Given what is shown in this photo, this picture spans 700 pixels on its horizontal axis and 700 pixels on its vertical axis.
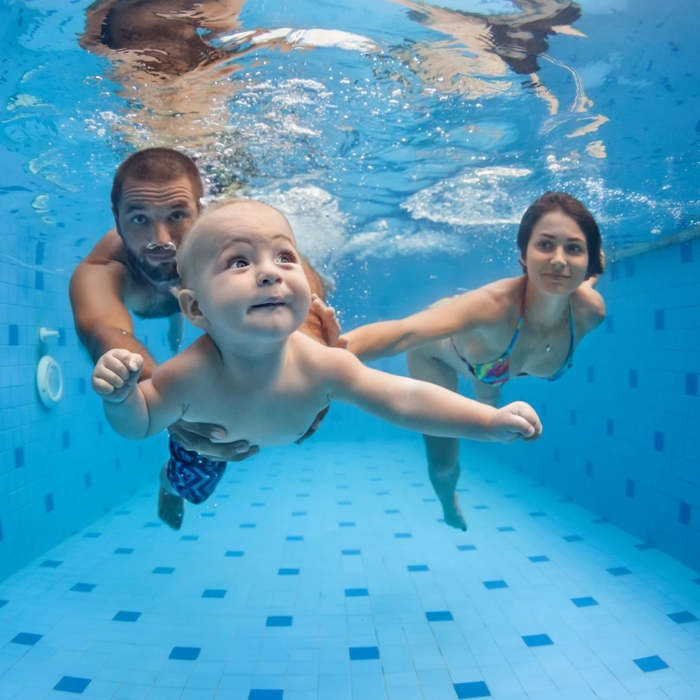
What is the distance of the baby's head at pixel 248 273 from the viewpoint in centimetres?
214

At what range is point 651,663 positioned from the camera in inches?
205

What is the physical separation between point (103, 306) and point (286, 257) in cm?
170

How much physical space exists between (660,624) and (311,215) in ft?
32.5

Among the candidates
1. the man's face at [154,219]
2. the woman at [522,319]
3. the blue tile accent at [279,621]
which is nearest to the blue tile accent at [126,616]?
the blue tile accent at [279,621]

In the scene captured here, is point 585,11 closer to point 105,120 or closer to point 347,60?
point 347,60

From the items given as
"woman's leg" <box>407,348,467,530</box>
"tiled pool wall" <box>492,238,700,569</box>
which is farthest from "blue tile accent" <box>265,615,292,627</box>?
"tiled pool wall" <box>492,238,700,569</box>

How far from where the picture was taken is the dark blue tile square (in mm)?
5996

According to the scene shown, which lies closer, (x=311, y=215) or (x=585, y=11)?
(x=585, y=11)

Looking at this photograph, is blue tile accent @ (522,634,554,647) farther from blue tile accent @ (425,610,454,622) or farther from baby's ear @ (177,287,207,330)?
baby's ear @ (177,287,207,330)

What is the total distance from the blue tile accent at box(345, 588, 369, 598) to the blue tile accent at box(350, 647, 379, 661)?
1.18 meters

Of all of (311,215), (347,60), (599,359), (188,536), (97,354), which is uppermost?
(347,60)

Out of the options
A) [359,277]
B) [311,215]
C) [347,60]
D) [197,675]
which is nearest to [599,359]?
[311,215]

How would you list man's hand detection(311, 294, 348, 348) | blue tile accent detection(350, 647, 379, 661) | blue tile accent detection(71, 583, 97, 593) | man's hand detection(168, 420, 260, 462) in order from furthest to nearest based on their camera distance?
blue tile accent detection(71, 583, 97, 593), blue tile accent detection(350, 647, 379, 661), man's hand detection(311, 294, 348, 348), man's hand detection(168, 420, 260, 462)

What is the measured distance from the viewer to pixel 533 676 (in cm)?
502
